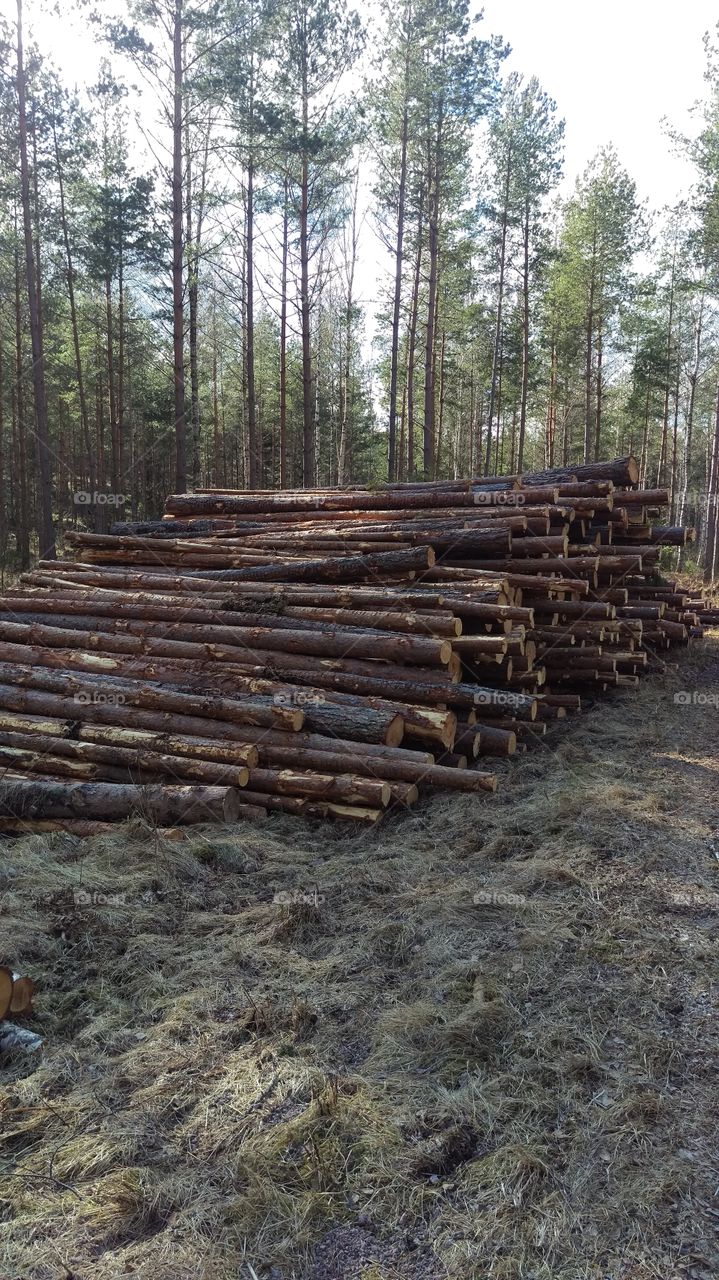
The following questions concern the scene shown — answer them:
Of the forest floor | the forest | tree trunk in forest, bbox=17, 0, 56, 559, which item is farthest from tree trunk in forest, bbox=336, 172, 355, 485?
the forest floor

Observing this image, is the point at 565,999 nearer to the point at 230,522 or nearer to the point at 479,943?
the point at 479,943

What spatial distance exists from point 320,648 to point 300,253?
62.9ft

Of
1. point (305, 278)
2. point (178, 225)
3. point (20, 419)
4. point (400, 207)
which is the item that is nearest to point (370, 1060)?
point (178, 225)

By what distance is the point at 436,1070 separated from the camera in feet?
10.2

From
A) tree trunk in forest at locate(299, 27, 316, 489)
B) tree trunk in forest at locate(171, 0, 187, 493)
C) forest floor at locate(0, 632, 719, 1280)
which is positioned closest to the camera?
forest floor at locate(0, 632, 719, 1280)

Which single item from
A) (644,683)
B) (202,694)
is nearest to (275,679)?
(202,694)

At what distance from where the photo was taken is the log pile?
21.3 feet

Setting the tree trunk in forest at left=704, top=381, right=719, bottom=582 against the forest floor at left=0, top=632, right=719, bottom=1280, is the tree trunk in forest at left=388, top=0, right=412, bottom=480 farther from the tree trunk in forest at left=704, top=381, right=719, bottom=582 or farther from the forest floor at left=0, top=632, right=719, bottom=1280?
the forest floor at left=0, top=632, right=719, bottom=1280

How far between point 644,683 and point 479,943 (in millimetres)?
8166

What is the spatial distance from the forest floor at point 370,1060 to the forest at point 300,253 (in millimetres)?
13285

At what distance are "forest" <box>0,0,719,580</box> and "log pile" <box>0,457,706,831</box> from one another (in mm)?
7481

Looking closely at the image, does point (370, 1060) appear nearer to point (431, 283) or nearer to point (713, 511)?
point (431, 283)

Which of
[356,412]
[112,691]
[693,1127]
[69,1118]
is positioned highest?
[356,412]

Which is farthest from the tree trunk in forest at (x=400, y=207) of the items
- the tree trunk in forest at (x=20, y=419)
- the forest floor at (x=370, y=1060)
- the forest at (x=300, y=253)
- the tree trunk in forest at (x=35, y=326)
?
the forest floor at (x=370, y=1060)
